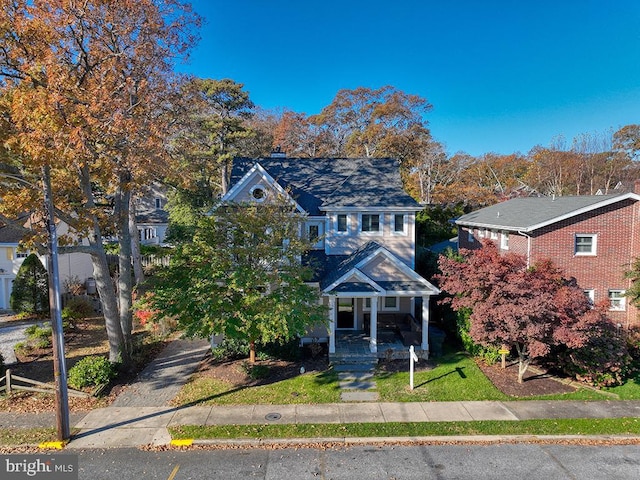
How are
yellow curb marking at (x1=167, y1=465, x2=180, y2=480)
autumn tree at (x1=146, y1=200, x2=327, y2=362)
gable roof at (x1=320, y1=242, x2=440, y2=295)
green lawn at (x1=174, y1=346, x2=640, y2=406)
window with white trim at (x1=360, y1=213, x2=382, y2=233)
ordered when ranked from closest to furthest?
yellow curb marking at (x1=167, y1=465, x2=180, y2=480)
autumn tree at (x1=146, y1=200, x2=327, y2=362)
green lawn at (x1=174, y1=346, x2=640, y2=406)
gable roof at (x1=320, y1=242, x2=440, y2=295)
window with white trim at (x1=360, y1=213, x2=382, y2=233)

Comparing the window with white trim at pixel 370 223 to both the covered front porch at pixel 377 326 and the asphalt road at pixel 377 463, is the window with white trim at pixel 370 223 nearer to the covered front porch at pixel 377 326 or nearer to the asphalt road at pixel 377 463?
the covered front porch at pixel 377 326

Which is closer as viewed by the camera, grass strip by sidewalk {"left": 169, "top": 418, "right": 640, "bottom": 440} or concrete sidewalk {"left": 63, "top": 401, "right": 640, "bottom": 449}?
grass strip by sidewalk {"left": 169, "top": 418, "right": 640, "bottom": 440}

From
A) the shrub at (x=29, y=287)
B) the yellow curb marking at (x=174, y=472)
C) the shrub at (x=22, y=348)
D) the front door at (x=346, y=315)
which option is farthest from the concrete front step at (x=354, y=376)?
the shrub at (x=29, y=287)

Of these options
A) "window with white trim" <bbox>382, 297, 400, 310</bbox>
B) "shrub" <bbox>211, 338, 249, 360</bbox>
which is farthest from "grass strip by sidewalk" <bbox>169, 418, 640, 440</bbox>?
"window with white trim" <bbox>382, 297, 400, 310</bbox>

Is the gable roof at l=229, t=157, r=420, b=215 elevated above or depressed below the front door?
above

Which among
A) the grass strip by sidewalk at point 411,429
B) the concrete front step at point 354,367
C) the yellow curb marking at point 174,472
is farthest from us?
the concrete front step at point 354,367

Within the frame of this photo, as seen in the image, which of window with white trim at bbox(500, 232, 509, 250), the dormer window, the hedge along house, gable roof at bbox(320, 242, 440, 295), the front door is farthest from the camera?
window with white trim at bbox(500, 232, 509, 250)

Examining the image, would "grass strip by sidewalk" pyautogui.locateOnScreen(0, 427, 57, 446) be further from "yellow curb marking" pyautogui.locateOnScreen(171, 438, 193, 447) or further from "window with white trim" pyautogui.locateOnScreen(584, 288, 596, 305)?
"window with white trim" pyautogui.locateOnScreen(584, 288, 596, 305)
